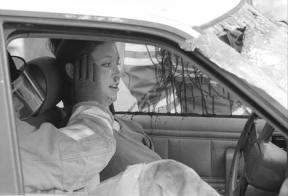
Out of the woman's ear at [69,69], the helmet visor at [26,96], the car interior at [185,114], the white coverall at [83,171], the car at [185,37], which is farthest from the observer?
the car interior at [185,114]

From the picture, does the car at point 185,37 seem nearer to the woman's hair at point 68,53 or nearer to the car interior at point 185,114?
the woman's hair at point 68,53

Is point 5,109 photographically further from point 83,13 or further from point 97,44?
point 97,44

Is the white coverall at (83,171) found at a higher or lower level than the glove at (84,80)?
lower

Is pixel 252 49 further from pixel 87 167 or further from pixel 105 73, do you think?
pixel 105 73

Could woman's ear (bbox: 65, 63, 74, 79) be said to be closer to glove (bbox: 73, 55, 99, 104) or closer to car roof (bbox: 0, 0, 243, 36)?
glove (bbox: 73, 55, 99, 104)

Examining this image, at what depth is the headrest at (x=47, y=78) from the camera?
2350mm

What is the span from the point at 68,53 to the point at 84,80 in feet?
0.50

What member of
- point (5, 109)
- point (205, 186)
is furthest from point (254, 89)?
point (5, 109)

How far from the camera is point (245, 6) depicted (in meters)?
1.81

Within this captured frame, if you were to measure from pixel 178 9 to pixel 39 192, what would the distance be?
0.69m

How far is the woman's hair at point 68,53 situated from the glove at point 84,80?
0.03 meters

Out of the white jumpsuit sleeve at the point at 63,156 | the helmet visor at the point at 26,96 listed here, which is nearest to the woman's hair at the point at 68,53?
the helmet visor at the point at 26,96

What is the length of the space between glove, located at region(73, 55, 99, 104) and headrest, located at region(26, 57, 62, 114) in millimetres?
79

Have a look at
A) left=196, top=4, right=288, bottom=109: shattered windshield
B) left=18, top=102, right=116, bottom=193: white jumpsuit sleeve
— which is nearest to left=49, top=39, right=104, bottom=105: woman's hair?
left=18, top=102, right=116, bottom=193: white jumpsuit sleeve
